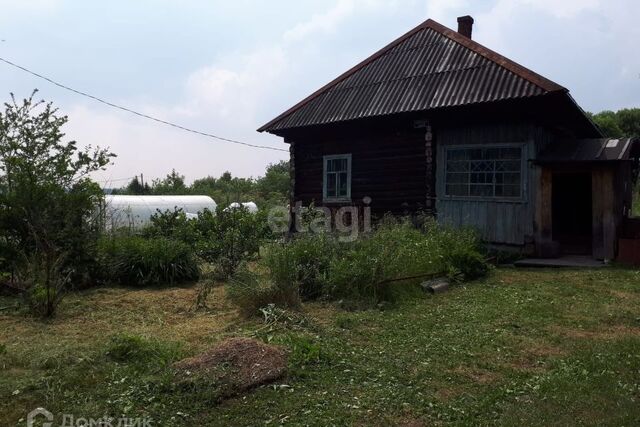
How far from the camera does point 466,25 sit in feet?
48.9

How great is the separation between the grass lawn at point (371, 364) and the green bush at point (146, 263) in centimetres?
165

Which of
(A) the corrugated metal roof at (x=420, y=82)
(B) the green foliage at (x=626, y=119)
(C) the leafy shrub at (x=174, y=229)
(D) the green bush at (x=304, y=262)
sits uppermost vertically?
(B) the green foliage at (x=626, y=119)

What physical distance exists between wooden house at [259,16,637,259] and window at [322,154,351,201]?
0.04m

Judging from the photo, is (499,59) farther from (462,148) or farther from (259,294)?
(259,294)

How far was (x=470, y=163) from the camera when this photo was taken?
11.9m

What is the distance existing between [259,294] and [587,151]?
8.04 metres

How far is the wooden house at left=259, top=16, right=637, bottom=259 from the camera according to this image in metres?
10.6

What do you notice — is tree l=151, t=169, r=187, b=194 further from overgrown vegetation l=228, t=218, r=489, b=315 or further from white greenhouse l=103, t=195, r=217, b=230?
overgrown vegetation l=228, t=218, r=489, b=315

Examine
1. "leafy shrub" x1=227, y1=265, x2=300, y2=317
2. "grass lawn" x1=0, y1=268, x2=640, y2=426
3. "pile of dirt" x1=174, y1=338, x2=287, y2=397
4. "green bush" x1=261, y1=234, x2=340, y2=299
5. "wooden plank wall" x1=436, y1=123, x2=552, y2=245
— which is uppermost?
"wooden plank wall" x1=436, y1=123, x2=552, y2=245

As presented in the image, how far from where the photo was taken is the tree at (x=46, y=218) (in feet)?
21.8

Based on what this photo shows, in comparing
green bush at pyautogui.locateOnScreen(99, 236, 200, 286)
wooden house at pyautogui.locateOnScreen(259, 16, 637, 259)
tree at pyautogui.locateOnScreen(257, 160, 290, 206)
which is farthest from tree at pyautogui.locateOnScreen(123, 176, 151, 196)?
green bush at pyautogui.locateOnScreen(99, 236, 200, 286)

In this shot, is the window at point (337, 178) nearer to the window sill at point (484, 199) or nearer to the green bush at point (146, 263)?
the window sill at point (484, 199)

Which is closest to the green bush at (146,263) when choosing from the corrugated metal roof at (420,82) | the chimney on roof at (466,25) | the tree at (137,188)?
the corrugated metal roof at (420,82)

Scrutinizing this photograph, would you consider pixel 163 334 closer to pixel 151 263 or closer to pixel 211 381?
pixel 211 381
